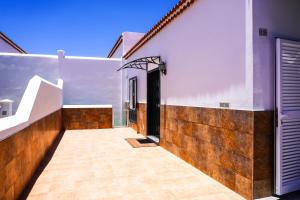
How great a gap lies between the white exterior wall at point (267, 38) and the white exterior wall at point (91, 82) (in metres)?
10.7

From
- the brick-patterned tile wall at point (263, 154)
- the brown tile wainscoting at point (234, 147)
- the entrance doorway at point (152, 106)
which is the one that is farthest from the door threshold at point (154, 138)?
the brick-patterned tile wall at point (263, 154)

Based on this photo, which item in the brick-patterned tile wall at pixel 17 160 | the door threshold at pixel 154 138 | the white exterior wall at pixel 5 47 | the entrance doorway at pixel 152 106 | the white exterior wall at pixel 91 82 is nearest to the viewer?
the brick-patterned tile wall at pixel 17 160

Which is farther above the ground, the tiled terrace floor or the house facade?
the house facade

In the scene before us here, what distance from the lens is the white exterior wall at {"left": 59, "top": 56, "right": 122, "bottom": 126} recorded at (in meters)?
12.8

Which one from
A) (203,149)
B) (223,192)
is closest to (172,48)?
(203,149)

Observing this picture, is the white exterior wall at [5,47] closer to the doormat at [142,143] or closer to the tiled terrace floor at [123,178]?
the tiled terrace floor at [123,178]

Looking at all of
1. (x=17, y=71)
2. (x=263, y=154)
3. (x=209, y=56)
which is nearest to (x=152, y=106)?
(x=209, y=56)

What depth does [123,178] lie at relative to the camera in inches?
167

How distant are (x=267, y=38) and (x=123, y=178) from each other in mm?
3256

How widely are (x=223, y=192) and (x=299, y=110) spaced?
65.8 inches

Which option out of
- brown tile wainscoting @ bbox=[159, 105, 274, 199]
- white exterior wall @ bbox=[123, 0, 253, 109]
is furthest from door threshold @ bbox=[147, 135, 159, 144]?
brown tile wainscoting @ bbox=[159, 105, 274, 199]

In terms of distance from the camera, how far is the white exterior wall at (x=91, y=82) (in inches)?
504

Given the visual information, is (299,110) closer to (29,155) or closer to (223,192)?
(223,192)

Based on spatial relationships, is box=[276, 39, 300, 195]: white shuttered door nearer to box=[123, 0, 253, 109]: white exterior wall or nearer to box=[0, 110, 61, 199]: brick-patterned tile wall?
box=[123, 0, 253, 109]: white exterior wall
